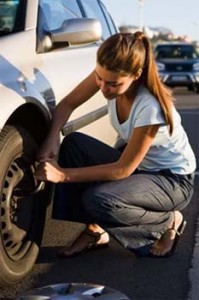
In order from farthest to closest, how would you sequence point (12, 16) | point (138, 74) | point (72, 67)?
point (72, 67) → point (12, 16) → point (138, 74)

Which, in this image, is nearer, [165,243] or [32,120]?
[32,120]

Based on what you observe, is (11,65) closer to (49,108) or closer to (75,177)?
(49,108)

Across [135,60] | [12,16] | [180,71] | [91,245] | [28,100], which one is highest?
[12,16]

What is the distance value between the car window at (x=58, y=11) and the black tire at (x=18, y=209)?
2.82ft

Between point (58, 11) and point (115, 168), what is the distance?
1.26 meters

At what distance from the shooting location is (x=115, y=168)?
357 centimetres

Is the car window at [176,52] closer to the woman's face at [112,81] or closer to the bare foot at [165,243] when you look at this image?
the bare foot at [165,243]

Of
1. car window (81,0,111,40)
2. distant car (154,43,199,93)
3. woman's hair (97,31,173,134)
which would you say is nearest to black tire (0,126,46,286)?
woman's hair (97,31,173,134)

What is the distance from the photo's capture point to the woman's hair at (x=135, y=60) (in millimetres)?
3369

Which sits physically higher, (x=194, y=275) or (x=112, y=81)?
(x=112, y=81)

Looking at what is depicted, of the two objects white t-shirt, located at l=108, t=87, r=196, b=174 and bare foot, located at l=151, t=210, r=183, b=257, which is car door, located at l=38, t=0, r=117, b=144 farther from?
bare foot, located at l=151, t=210, r=183, b=257

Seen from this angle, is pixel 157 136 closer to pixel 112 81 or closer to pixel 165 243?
pixel 112 81

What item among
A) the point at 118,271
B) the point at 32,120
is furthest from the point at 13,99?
the point at 118,271

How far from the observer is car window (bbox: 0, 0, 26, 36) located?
3.74 metres
